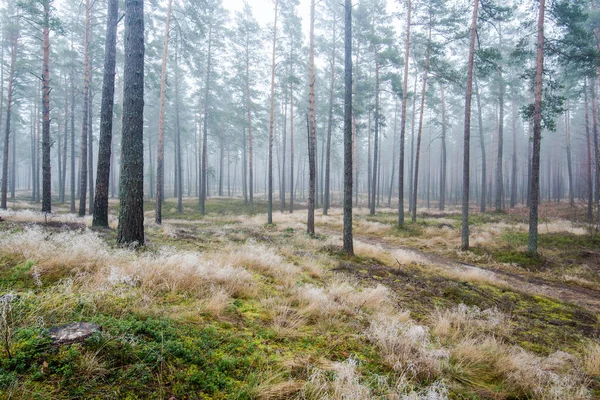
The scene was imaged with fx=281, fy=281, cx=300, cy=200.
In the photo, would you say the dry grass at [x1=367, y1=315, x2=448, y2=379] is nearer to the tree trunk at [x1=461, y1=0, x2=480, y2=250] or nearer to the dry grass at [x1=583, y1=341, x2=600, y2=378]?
the dry grass at [x1=583, y1=341, x2=600, y2=378]

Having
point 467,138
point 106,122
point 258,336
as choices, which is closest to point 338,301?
point 258,336

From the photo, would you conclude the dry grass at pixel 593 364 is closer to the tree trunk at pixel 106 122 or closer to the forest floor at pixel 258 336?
the forest floor at pixel 258 336

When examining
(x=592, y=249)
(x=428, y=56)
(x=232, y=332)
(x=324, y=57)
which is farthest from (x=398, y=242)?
(x=324, y=57)

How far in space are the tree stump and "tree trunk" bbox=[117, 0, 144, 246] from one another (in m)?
4.30

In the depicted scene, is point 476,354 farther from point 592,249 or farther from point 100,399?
point 592,249

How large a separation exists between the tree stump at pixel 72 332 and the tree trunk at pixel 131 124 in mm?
4301

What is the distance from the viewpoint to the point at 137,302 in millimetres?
3289

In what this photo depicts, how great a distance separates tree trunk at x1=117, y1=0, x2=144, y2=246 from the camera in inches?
258

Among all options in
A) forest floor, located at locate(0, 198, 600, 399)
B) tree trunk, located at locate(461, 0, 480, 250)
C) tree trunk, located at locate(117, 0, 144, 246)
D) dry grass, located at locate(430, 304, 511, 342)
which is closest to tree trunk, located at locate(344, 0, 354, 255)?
forest floor, located at locate(0, 198, 600, 399)

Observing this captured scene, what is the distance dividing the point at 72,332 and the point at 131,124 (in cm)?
548

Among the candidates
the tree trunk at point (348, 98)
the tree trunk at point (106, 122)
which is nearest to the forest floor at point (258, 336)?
the tree trunk at point (348, 98)

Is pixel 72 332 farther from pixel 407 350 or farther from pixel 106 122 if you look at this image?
pixel 106 122

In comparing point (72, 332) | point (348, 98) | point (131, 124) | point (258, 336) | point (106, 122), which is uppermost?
point (348, 98)

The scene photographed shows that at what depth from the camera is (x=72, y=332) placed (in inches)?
94.7
